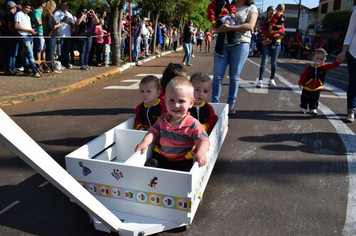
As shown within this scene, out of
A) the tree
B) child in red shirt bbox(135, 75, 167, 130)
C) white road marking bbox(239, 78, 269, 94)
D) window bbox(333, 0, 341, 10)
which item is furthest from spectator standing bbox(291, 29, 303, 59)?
window bbox(333, 0, 341, 10)

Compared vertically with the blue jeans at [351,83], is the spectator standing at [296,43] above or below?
above

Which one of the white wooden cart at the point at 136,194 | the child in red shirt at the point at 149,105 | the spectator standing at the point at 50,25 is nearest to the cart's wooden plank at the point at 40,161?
the white wooden cart at the point at 136,194

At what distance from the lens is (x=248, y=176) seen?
340 centimetres

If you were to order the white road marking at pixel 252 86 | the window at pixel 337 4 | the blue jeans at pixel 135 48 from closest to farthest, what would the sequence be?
the white road marking at pixel 252 86
the blue jeans at pixel 135 48
the window at pixel 337 4

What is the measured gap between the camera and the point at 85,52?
37.9ft

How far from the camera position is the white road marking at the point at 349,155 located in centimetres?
255

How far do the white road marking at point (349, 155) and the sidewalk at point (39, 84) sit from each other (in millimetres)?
6506

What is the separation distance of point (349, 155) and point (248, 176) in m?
1.61

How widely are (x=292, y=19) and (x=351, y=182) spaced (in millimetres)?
104102

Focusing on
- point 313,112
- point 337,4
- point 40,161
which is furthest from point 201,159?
point 337,4

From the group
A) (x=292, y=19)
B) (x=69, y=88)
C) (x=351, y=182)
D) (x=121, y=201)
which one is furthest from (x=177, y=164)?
(x=292, y=19)

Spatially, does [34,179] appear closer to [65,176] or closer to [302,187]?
[65,176]

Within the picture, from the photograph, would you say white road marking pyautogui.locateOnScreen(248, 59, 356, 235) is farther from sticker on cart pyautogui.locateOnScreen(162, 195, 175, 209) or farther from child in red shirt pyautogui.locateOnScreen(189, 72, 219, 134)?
child in red shirt pyautogui.locateOnScreen(189, 72, 219, 134)

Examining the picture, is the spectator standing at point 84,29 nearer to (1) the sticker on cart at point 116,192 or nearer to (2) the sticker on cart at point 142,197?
(1) the sticker on cart at point 116,192
